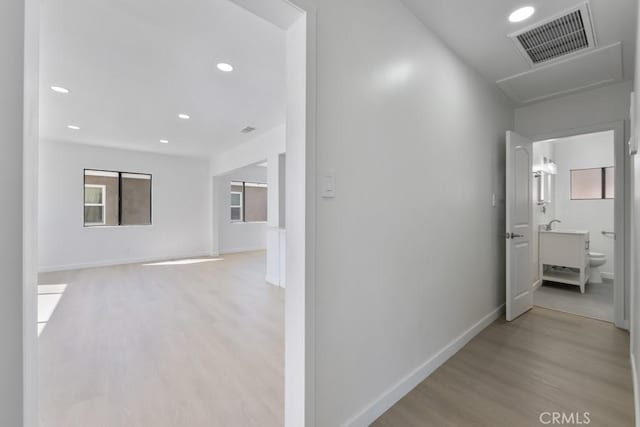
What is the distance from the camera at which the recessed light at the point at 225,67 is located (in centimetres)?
273

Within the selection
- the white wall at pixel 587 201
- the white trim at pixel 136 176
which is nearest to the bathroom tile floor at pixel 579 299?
the white wall at pixel 587 201

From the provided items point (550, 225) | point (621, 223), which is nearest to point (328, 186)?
point (621, 223)

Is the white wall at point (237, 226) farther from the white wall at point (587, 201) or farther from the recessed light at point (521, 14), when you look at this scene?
the white wall at point (587, 201)

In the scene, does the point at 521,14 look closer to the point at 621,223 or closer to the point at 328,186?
the point at 328,186

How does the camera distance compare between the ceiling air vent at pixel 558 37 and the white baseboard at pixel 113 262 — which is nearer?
the ceiling air vent at pixel 558 37

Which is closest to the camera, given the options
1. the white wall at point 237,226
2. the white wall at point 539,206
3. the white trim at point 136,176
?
the white wall at point 539,206

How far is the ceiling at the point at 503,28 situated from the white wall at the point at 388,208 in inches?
4.0

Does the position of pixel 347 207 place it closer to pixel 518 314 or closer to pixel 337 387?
pixel 337 387

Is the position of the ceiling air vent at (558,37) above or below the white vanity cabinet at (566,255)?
above

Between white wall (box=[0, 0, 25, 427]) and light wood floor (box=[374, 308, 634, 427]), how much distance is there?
5.38ft

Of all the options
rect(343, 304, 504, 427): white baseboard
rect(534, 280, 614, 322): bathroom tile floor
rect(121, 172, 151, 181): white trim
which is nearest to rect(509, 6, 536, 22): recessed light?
rect(343, 304, 504, 427): white baseboard

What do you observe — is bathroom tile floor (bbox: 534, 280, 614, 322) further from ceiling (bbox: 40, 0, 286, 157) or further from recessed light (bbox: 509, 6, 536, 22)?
ceiling (bbox: 40, 0, 286, 157)

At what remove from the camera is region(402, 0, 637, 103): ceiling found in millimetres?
1876

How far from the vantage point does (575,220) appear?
17.0 feet
